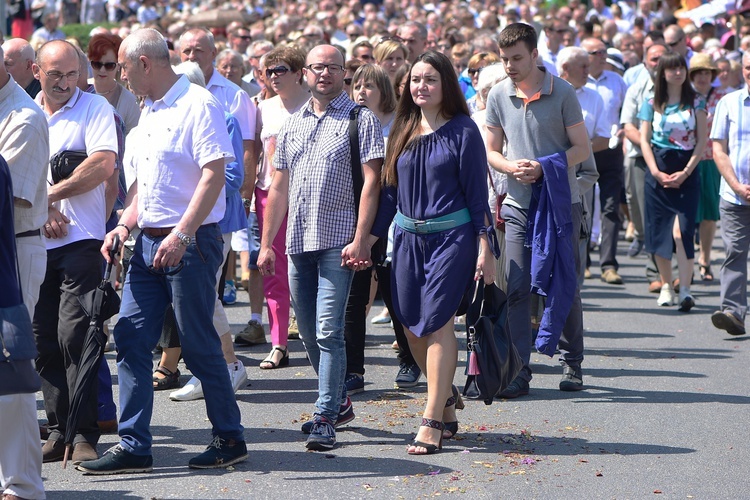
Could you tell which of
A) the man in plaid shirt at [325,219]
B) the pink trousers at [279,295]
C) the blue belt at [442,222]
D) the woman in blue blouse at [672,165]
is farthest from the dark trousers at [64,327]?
the woman in blue blouse at [672,165]

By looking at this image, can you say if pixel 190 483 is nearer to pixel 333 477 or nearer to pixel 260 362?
pixel 333 477

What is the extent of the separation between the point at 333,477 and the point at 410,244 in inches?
51.6

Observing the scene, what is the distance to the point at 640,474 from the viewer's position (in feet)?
19.6

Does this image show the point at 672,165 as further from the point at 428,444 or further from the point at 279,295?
the point at 428,444

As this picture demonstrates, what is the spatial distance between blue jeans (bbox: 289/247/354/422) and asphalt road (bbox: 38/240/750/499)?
30 cm

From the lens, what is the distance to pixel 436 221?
6.38 metres

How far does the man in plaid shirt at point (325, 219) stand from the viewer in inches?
252

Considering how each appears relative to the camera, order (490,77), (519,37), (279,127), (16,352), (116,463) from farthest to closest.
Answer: (490,77)
(279,127)
(519,37)
(116,463)
(16,352)

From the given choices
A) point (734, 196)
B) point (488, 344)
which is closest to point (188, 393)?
point (488, 344)

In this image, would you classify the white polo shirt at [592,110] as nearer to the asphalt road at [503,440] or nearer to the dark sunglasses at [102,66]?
the asphalt road at [503,440]

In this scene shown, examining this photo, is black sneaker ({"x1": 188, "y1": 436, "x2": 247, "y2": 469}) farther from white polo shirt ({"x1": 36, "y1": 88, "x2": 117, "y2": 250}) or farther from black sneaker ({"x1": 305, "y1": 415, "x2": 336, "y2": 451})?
white polo shirt ({"x1": 36, "y1": 88, "x2": 117, "y2": 250})

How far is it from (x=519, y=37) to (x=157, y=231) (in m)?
2.74

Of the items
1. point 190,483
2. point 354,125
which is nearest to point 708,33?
point 354,125

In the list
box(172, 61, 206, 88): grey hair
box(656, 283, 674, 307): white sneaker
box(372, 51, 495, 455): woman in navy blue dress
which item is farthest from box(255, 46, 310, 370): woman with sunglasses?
box(656, 283, 674, 307): white sneaker
